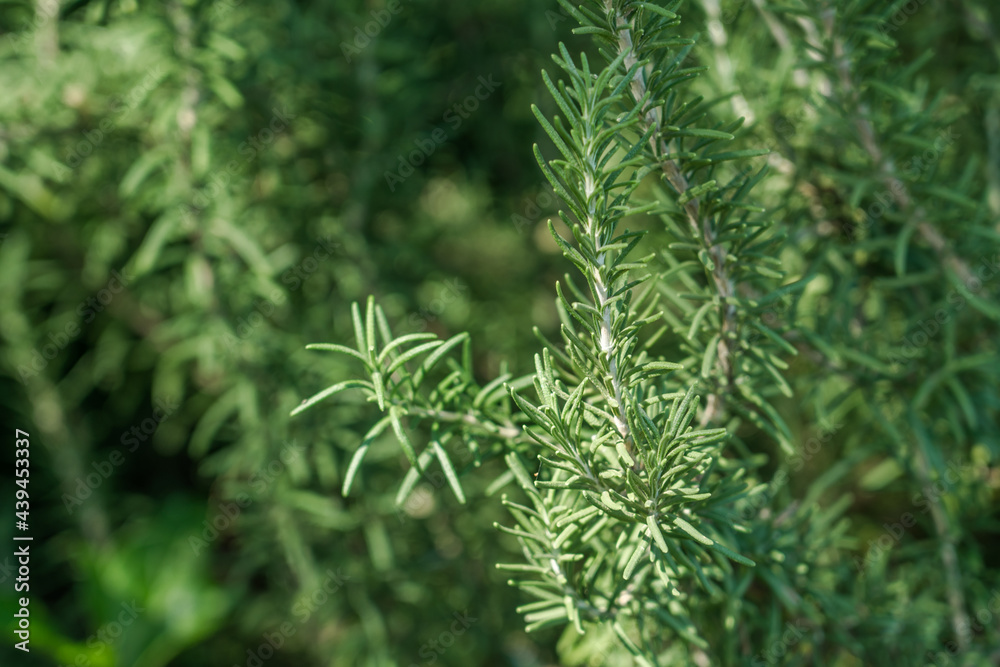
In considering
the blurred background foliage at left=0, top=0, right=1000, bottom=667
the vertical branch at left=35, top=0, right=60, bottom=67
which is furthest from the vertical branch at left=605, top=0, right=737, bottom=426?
the vertical branch at left=35, top=0, right=60, bottom=67

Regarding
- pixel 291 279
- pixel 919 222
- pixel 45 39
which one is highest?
pixel 45 39

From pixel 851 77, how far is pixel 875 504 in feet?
2.16

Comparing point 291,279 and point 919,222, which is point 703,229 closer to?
point 919,222

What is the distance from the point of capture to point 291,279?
951mm

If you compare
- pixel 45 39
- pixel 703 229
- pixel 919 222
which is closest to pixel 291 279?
pixel 45 39

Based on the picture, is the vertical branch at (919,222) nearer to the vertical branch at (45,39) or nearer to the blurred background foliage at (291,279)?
the blurred background foliage at (291,279)

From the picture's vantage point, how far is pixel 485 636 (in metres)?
0.86

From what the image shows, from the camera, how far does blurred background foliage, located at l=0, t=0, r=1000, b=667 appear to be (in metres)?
0.76

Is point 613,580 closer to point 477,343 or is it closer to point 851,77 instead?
point 851,77

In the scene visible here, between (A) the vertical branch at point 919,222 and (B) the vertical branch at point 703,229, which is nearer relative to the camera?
(B) the vertical branch at point 703,229

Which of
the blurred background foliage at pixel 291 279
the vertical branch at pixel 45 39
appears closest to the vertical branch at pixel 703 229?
the blurred background foliage at pixel 291 279

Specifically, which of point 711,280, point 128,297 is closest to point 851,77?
point 711,280

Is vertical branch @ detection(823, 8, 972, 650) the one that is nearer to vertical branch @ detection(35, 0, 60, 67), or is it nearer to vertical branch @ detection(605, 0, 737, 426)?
vertical branch @ detection(605, 0, 737, 426)

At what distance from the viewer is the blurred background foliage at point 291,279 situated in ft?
2.50
